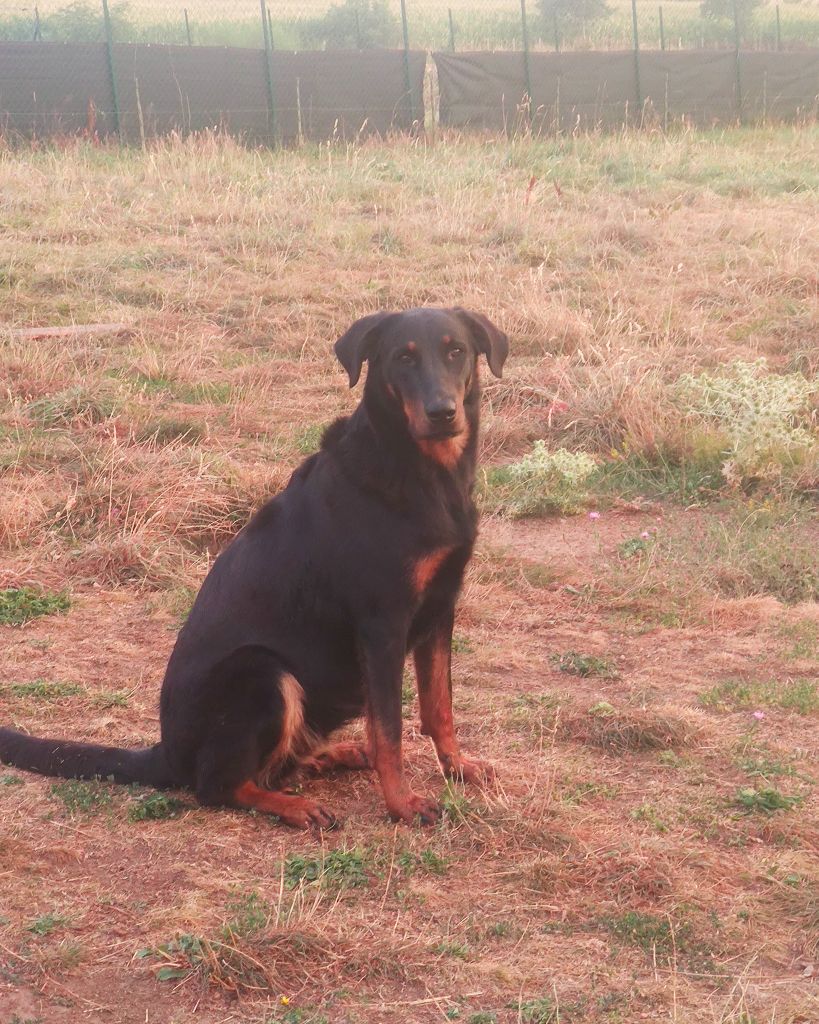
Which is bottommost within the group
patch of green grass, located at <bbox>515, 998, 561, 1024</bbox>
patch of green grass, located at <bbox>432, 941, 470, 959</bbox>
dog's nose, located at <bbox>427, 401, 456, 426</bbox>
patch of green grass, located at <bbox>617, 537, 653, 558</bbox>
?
patch of green grass, located at <bbox>617, 537, 653, 558</bbox>

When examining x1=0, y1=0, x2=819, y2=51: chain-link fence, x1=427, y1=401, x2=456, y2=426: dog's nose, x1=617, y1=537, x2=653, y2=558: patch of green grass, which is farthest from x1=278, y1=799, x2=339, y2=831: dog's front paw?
x1=0, y1=0, x2=819, y2=51: chain-link fence

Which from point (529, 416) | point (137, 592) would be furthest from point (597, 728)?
point (529, 416)

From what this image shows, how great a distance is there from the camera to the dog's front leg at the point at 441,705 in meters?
3.79

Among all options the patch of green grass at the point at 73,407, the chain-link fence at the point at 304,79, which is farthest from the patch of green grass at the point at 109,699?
the chain-link fence at the point at 304,79

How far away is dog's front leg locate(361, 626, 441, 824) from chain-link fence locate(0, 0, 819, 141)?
45.6 feet

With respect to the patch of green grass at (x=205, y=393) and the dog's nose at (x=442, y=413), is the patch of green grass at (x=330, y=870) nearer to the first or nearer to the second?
the dog's nose at (x=442, y=413)

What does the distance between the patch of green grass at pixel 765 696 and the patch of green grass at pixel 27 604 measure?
2.72m

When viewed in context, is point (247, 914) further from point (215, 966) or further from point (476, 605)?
point (476, 605)

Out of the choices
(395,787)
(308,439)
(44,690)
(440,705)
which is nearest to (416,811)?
(395,787)

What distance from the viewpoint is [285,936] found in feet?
9.17

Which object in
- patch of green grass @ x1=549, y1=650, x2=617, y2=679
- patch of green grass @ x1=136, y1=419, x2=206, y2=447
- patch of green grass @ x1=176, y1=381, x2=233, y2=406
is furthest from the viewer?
patch of green grass @ x1=176, y1=381, x2=233, y2=406

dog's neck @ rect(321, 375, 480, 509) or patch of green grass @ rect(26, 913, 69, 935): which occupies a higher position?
dog's neck @ rect(321, 375, 480, 509)

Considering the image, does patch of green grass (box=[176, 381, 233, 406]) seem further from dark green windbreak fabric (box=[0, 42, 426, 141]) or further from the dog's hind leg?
dark green windbreak fabric (box=[0, 42, 426, 141])

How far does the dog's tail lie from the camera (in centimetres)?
370
